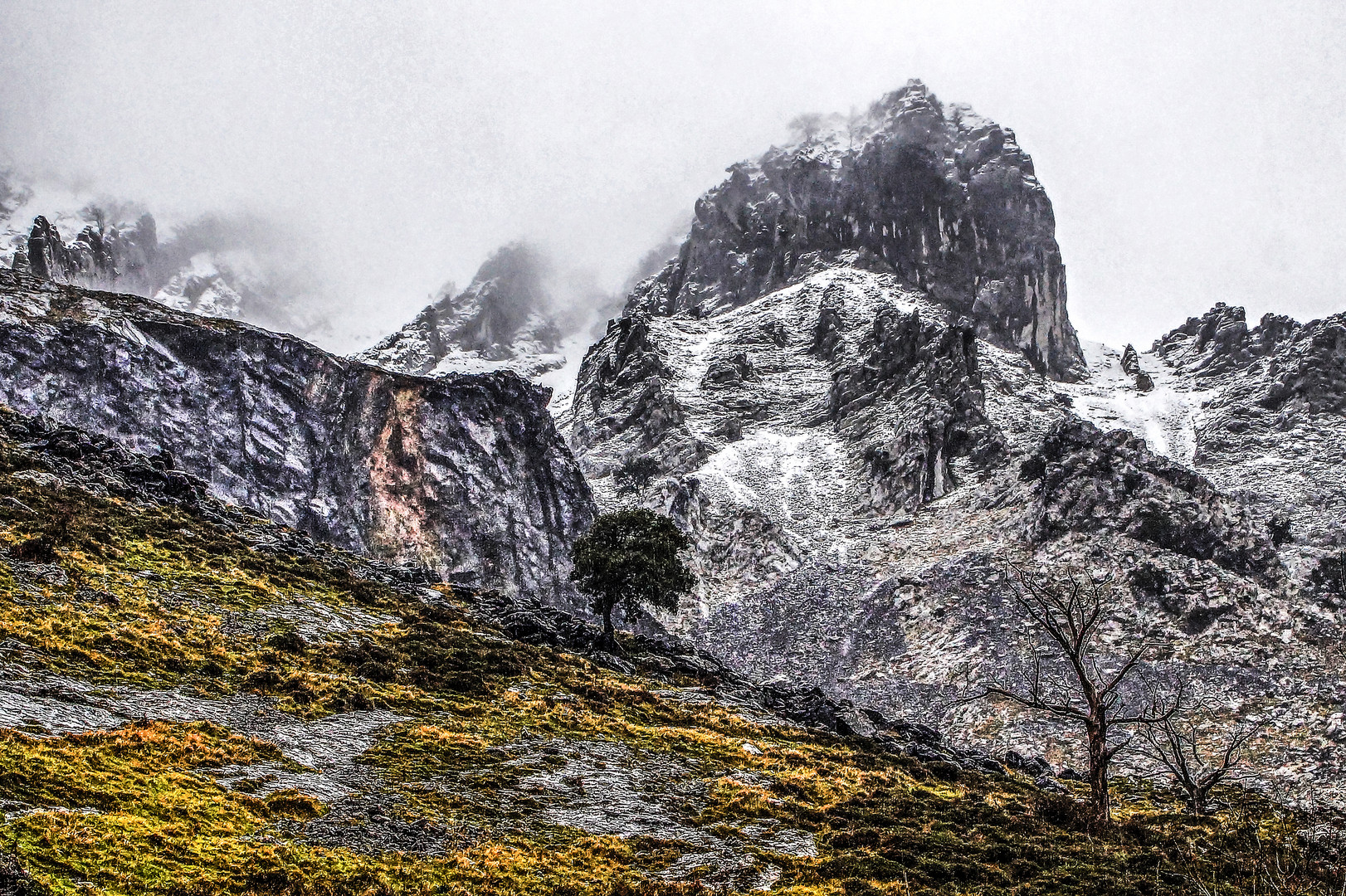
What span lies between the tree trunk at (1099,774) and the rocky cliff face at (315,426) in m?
98.6

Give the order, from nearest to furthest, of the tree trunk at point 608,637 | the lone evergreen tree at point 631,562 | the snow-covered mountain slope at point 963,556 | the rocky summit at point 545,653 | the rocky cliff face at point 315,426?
1. the rocky summit at point 545,653
2. the tree trunk at point 608,637
3. the lone evergreen tree at point 631,562
4. the snow-covered mountain slope at point 963,556
5. the rocky cliff face at point 315,426

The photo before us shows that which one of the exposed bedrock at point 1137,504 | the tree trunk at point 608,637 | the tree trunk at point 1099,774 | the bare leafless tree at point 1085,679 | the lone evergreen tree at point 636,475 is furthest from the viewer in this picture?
the lone evergreen tree at point 636,475

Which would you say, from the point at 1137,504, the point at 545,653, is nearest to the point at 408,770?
the point at 545,653

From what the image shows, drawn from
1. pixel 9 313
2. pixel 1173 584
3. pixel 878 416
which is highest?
pixel 878 416

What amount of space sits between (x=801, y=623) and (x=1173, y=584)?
4883 centimetres

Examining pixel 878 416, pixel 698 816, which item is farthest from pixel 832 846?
pixel 878 416

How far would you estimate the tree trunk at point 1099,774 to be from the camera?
3484cm

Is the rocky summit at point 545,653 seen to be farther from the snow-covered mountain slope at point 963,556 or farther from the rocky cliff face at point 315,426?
the snow-covered mountain slope at point 963,556

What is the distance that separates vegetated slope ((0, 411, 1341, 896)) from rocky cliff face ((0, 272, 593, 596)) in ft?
166

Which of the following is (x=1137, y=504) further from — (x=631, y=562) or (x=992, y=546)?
(x=631, y=562)

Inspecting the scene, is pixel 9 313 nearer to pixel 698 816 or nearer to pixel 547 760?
pixel 547 760

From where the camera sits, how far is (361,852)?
2319 centimetres

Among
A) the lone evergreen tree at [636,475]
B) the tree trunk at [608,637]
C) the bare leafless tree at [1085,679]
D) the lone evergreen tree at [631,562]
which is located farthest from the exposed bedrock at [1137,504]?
the tree trunk at [608,637]

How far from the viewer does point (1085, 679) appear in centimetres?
3622
